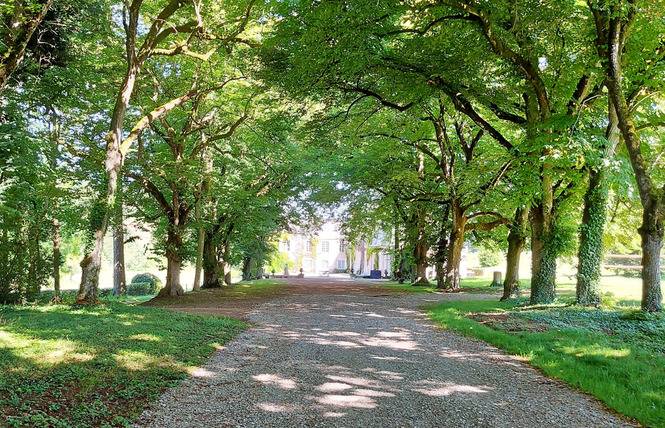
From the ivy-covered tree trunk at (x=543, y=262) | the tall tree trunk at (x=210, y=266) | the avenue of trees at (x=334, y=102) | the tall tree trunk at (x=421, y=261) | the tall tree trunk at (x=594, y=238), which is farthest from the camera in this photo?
the tall tree trunk at (x=421, y=261)

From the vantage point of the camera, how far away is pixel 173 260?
57.1 feet

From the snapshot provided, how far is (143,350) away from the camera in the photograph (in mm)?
6344

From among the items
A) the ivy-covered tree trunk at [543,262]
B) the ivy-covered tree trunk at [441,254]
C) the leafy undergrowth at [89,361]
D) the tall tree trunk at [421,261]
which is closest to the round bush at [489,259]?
the tall tree trunk at [421,261]

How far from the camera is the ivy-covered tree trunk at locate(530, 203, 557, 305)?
1234cm

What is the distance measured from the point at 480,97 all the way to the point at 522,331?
255 inches

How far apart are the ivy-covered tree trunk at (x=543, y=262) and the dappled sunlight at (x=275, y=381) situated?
9.38 metres

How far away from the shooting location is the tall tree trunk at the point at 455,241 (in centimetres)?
2019

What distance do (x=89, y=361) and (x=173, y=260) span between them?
1247 cm

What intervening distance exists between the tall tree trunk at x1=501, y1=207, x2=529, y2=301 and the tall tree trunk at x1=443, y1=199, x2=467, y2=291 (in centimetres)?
310

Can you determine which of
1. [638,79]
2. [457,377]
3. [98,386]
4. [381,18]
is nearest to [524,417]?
[457,377]

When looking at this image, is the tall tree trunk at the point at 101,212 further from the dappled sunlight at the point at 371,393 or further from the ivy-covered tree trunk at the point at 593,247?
the ivy-covered tree trunk at the point at 593,247

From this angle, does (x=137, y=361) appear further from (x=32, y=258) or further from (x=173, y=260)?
(x=173, y=260)

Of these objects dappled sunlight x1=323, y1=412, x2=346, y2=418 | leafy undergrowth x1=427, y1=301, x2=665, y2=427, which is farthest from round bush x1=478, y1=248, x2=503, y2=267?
dappled sunlight x1=323, y1=412, x2=346, y2=418

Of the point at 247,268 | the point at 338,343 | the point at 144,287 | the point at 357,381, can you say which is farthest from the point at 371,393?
the point at 247,268
